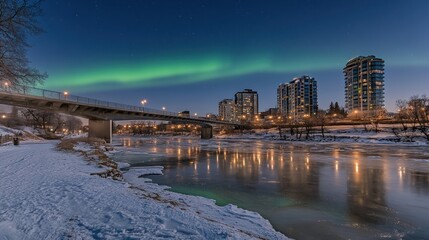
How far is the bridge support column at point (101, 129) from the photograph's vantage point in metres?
60.7

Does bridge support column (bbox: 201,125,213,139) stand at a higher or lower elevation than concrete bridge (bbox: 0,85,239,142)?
lower

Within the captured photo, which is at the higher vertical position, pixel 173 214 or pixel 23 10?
pixel 23 10

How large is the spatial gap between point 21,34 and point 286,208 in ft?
63.6

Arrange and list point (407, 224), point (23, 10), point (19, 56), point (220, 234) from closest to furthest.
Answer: point (220, 234), point (407, 224), point (23, 10), point (19, 56)

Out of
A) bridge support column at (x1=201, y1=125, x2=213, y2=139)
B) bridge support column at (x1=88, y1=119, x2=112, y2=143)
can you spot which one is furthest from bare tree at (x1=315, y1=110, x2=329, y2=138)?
bridge support column at (x1=88, y1=119, x2=112, y2=143)

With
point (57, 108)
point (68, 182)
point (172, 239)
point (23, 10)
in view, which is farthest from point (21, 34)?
point (57, 108)

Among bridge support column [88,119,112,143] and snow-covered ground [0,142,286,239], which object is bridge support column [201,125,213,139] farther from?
snow-covered ground [0,142,286,239]

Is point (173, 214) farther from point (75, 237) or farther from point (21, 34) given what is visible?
point (21, 34)

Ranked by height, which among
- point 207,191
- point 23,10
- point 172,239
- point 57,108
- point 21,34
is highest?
point 23,10

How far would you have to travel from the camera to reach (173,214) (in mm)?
7969

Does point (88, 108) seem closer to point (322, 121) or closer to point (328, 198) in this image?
point (328, 198)

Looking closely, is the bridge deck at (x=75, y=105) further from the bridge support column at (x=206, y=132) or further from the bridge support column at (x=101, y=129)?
the bridge support column at (x=206, y=132)

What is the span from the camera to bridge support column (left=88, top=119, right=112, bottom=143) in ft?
199

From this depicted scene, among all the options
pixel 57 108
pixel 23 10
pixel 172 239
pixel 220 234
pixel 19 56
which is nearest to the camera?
pixel 172 239
